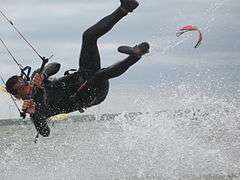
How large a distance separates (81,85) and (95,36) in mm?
998

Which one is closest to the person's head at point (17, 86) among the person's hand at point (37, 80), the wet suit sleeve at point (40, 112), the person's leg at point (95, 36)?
the person's hand at point (37, 80)

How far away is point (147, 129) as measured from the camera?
15.5 m

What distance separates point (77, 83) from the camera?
11.2 m

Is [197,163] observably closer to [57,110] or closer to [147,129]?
[147,129]

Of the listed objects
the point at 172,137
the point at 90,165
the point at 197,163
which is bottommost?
the point at 90,165

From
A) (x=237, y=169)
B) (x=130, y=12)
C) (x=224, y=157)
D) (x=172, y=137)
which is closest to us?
(x=130, y=12)

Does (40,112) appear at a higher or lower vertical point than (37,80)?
lower

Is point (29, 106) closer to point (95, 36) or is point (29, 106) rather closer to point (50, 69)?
point (50, 69)

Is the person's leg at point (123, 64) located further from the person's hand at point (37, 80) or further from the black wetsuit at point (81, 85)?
the person's hand at point (37, 80)

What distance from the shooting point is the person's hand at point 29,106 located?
35.7 feet

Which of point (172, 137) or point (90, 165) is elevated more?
point (172, 137)

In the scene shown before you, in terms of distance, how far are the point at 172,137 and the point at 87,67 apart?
5289mm

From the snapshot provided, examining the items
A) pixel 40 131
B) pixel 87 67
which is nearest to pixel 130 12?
pixel 87 67

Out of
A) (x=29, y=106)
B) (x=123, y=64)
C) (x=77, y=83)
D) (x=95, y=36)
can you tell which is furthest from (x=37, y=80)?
(x=123, y=64)
